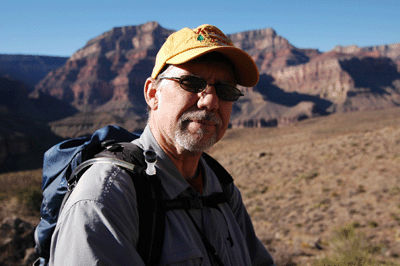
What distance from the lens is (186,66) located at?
1555mm

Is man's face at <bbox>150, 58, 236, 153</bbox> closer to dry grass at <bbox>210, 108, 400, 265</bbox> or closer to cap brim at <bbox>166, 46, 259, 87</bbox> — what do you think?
cap brim at <bbox>166, 46, 259, 87</bbox>

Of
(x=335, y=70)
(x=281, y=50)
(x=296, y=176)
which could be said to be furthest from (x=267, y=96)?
(x=296, y=176)

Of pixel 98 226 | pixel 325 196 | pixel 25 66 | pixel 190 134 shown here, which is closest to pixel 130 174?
pixel 98 226

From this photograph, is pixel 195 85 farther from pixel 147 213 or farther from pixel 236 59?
pixel 147 213

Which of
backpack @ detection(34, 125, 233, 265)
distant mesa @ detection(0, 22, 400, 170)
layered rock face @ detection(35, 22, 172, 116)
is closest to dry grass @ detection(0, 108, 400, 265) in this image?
backpack @ detection(34, 125, 233, 265)

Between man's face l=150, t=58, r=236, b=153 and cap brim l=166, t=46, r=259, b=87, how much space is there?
2.8 inches

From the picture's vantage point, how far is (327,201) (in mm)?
8359

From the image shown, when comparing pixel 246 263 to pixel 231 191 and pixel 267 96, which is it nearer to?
pixel 231 191

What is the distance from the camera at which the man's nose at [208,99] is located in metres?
1.56

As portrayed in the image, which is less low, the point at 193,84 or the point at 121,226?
the point at 193,84

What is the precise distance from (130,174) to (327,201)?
8.39 m

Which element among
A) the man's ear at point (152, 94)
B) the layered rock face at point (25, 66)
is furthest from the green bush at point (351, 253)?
the layered rock face at point (25, 66)

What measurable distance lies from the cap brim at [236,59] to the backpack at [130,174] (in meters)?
0.53

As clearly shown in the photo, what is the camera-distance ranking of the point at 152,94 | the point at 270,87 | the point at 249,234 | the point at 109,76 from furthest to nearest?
the point at 109,76 → the point at 270,87 → the point at 249,234 → the point at 152,94
